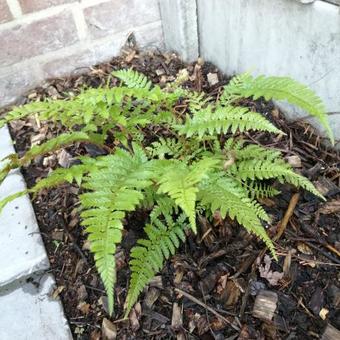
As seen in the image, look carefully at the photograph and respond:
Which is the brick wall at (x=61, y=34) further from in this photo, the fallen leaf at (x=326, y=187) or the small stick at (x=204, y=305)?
the small stick at (x=204, y=305)

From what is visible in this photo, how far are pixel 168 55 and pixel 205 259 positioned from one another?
74.0 inches

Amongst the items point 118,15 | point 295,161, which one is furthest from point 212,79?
point 295,161

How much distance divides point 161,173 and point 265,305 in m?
0.73

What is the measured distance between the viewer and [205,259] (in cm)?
187

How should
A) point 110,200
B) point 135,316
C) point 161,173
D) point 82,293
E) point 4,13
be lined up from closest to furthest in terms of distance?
point 110,200 < point 161,173 < point 135,316 < point 82,293 < point 4,13

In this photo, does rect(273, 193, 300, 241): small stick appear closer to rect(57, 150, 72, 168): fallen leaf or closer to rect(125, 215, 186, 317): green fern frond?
rect(125, 215, 186, 317): green fern frond

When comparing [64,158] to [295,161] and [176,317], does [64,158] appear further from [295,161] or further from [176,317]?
[295,161]

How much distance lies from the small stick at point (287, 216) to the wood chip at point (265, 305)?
0.28 m

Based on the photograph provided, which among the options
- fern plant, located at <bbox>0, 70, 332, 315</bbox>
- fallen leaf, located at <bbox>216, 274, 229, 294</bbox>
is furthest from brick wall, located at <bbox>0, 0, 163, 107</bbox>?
fallen leaf, located at <bbox>216, 274, 229, 294</bbox>

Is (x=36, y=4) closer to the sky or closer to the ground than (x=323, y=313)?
closer to the sky

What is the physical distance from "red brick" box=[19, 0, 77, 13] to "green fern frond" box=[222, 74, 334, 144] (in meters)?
1.50

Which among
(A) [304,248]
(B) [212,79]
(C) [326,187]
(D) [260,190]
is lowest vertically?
(A) [304,248]

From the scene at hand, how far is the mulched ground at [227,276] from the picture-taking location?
1.71 m

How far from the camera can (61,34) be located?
9.40ft
